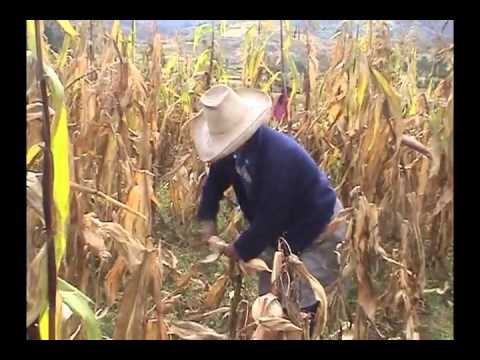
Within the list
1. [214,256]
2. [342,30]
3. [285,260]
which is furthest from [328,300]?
[342,30]

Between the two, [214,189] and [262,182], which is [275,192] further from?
[214,189]

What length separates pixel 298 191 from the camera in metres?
2.78

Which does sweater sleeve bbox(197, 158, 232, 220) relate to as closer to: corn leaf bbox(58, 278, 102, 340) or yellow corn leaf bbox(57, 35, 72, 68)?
corn leaf bbox(58, 278, 102, 340)

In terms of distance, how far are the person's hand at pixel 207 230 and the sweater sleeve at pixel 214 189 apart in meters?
0.01

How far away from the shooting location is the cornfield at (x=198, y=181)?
2.79 metres

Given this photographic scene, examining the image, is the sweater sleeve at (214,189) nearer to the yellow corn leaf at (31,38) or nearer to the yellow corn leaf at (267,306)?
the yellow corn leaf at (267,306)

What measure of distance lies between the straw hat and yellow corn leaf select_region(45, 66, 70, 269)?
1.21ft

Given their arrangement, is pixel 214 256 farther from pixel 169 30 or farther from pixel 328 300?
pixel 169 30

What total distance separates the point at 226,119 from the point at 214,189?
21 cm

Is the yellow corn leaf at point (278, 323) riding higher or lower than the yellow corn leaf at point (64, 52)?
lower

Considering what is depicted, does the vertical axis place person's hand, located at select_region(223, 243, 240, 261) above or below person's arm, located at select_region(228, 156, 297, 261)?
below

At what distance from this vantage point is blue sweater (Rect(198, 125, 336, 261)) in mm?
2775

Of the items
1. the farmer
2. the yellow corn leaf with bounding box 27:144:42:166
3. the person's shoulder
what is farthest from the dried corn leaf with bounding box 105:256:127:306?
the person's shoulder

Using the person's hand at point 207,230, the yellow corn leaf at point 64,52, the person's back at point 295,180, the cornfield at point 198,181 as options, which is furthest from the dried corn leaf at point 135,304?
the yellow corn leaf at point 64,52
